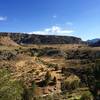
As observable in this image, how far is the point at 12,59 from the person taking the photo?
112750mm

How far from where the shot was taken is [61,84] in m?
83.2

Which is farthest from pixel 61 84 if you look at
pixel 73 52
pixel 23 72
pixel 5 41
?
pixel 5 41

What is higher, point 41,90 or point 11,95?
point 11,95

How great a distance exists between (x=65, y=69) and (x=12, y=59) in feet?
74.7

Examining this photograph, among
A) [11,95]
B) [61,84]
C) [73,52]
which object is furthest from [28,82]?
[73,52]

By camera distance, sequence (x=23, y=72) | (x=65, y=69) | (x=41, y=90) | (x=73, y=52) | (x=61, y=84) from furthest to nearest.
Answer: (x=73, y=52) < (x=65, y=69) < (x=23, y=72) < (x=61, y=84) < (x=41, y=90)

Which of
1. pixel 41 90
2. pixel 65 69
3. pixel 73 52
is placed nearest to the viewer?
pixel 41 90

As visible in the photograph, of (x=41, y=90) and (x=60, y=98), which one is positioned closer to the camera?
(x=60, y=98)

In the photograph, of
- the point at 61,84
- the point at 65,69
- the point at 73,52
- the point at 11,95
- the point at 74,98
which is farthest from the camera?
the point at 73,52

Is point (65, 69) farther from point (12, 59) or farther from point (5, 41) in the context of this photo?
point (5, 41)

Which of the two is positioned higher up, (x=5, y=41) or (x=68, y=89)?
(x=5, y=41)

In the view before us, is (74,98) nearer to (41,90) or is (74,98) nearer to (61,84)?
(41,90)

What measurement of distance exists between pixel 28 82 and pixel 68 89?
467 inches

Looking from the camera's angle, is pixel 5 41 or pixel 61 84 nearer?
pixel 61 84
